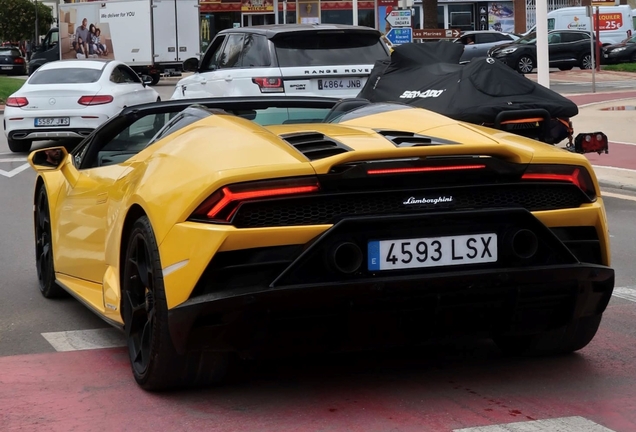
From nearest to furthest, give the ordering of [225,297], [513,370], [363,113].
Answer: [225,297]
[513,370]
[363,113]

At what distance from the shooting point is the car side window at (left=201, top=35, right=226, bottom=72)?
15344 mm

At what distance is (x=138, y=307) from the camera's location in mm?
4969

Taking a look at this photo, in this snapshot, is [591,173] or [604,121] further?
[604,121]

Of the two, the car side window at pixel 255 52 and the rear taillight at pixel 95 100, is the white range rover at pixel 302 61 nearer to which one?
the car side window at pixel 255 52

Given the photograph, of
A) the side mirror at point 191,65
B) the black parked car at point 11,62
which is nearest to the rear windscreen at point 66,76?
the side mirror at point 191,65

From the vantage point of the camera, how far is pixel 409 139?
470 cm

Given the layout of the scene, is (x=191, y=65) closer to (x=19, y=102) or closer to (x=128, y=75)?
(x=19, y=102)

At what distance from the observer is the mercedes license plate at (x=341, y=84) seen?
1398 centimetres

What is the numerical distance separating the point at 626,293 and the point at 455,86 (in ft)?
13.9

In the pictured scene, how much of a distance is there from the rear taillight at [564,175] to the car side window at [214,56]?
10.8 meters

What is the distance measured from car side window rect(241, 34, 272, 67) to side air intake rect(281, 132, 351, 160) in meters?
9.38

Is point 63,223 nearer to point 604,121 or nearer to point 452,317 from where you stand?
point 452,317

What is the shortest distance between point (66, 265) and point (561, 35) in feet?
129

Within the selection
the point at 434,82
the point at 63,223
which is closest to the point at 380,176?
the point at 63,223
